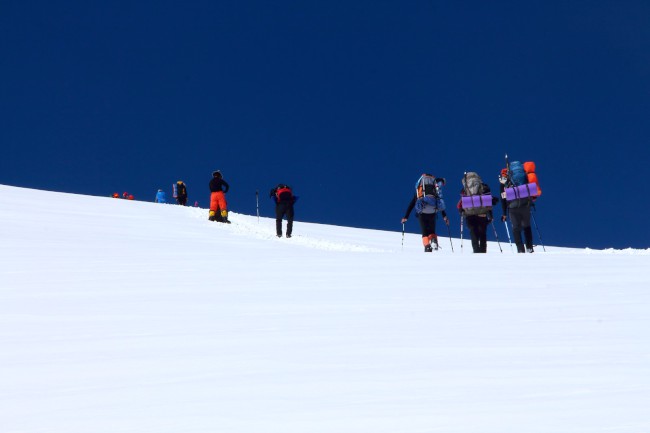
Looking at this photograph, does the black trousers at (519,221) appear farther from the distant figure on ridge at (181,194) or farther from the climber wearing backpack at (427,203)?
the distant figure on ridge at (181,194)

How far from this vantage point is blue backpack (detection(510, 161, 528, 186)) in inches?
561

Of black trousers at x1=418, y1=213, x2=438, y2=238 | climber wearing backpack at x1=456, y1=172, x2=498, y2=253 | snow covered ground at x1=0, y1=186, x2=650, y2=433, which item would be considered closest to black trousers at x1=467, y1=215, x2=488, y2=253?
climber wearing backpack at x1=456, y1=172, x2=498, y2=253

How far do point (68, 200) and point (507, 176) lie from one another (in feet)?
58.3

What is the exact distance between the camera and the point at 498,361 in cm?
448

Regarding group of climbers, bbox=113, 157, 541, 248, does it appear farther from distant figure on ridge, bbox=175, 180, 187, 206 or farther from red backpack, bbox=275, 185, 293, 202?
distant figure on ridge, bbox=175, 180, 187, 206

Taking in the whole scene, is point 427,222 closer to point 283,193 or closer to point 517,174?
point 517,174

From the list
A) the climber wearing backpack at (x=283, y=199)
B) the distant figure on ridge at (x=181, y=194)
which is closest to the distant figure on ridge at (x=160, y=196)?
the distant figure on ridge at (x=181, y=194)

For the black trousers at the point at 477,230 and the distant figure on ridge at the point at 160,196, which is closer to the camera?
the black trousers at the point at 477,230

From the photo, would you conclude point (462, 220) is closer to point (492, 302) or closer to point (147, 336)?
point (492, 302)

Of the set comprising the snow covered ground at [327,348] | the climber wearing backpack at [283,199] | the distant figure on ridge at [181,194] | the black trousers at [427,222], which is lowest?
the snow covered ground at [327,348]

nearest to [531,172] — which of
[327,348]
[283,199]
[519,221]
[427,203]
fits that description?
[519,221]

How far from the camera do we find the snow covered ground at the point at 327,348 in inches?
140

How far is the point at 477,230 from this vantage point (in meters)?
14.0

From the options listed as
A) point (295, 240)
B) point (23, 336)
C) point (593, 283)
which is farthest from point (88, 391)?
point (295, 240)
